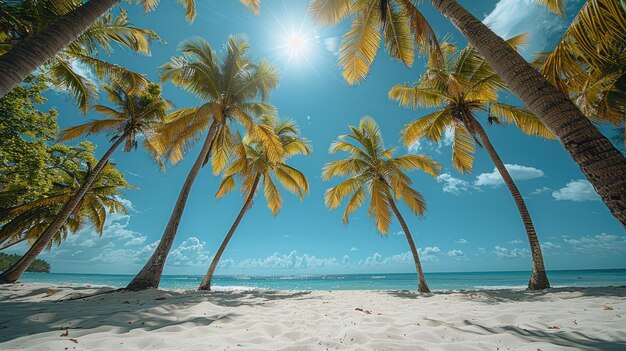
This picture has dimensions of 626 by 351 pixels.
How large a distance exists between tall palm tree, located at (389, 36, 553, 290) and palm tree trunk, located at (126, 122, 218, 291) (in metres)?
8.35

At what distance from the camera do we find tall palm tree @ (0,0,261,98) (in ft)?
9.25

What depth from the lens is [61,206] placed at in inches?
557

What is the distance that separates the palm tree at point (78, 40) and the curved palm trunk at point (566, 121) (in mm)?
7761

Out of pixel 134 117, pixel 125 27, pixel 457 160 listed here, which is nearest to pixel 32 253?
pixel 134 117

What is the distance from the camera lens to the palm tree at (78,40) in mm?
5047

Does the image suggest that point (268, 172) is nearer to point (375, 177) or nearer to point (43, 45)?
point (375, 177)

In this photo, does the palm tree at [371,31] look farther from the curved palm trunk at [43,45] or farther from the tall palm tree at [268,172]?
the tall palm tree at [268,172]

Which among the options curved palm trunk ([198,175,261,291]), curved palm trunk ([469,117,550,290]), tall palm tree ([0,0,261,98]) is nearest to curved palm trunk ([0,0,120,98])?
tall palm tree ([0,0,261,98])

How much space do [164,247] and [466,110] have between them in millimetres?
11617

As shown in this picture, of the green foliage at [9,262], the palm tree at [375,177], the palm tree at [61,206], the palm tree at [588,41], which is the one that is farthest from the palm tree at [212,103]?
the green foliage at [9,262]

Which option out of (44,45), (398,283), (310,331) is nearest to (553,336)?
(310,331)

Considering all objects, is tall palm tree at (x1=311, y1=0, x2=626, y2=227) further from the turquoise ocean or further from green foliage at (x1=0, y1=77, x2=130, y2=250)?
the turquoise ocean

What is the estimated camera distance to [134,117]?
38.3 feet

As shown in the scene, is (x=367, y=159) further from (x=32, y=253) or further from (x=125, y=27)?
(x=32, y=253)
